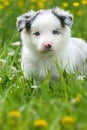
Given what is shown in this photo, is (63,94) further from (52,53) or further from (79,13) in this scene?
(79,13)

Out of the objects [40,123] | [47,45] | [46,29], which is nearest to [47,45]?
[47,45]

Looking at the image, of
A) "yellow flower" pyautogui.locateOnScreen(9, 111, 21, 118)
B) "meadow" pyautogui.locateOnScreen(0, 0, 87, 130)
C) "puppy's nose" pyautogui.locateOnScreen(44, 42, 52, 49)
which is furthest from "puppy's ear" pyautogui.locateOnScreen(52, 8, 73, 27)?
"yellow flower" pyautogui.locateOnScreen(9, 111, 21, 118)

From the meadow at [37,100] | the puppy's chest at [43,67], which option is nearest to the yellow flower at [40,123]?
the meadow at [37,100]

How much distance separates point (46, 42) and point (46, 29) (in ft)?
0.77

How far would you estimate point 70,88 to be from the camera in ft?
17.1

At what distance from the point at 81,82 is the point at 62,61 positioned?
35.8 inches

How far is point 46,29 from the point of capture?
5.93 m

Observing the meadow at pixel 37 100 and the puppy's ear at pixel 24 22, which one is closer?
the meadow at pixel 37 100

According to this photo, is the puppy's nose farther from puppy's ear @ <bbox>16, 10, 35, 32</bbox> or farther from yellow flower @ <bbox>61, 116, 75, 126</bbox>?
yellow flower @ <bbox>61, 116, 75, 126</bbox>

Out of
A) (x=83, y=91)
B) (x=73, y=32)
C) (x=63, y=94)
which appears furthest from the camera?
(x=73, y=32)

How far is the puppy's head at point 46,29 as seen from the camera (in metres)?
5.85

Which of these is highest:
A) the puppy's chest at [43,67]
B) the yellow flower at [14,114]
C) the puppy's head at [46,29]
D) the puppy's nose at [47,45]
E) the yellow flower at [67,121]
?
the puppy's head at [46,29]

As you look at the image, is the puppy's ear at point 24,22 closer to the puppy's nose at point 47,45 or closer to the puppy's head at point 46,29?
the puppy's head at point 46,29

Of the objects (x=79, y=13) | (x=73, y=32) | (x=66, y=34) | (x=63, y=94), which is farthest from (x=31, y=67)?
(x=79, y=13)
